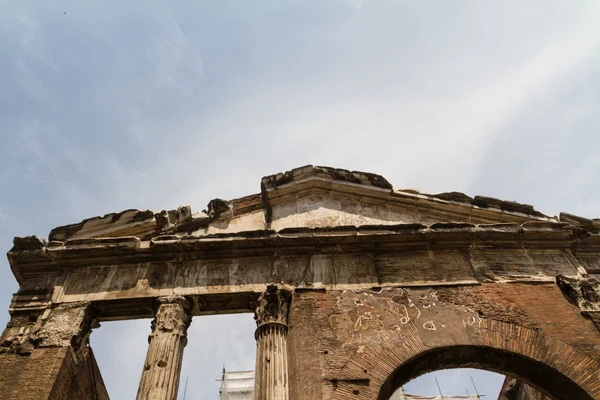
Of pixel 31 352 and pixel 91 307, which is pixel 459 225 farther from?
pixel 31 352

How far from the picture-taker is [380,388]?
705 centimetres

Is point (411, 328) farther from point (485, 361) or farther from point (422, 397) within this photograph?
point (422, 397)

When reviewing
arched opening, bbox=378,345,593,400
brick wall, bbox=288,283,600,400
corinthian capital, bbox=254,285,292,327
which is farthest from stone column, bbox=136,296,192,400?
arched opening, bbox=378,345,593,400

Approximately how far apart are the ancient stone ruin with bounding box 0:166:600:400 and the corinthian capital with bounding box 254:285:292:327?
22 mm

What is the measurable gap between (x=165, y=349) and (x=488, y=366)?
15.7 feet

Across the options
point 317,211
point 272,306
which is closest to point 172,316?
point 272,306

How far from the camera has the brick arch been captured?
23.6ft

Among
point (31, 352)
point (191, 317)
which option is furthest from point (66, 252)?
point (191, 317)

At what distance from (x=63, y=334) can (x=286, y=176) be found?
4.79 meters

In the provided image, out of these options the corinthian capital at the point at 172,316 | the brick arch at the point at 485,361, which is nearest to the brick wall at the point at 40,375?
the corinthian capital at the point at 172,316

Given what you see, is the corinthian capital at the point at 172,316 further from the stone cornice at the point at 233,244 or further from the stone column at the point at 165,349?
the stone cornice at the point at 233,244

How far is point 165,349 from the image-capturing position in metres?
7.43

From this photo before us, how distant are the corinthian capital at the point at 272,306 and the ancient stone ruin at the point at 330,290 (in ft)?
0.07

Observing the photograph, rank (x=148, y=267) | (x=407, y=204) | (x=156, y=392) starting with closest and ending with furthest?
(x=156, y=392)
(x=148, y=267)
(x=407, y=204)
